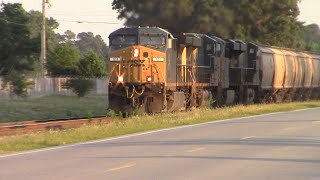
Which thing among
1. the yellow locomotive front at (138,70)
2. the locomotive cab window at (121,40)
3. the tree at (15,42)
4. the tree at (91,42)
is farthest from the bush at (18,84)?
the tree at (91,42)

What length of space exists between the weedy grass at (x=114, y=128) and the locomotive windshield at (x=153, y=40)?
10.7ft

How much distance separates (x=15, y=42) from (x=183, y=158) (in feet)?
171

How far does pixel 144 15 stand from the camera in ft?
157

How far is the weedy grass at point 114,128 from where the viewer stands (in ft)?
56.1

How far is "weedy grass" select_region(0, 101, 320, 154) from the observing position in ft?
56.1

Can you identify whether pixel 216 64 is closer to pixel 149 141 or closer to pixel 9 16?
pixel 149 141

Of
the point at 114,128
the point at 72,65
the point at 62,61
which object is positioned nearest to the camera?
the point at 114,128

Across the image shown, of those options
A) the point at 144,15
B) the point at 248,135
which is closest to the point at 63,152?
the point at 248,135

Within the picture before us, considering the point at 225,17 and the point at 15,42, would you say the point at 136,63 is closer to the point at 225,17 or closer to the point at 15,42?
the point at 225,17

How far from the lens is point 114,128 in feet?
68.5

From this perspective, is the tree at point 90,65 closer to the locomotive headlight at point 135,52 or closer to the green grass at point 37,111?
the green grass at point 37,111

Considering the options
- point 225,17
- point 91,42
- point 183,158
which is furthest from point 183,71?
point 91,42

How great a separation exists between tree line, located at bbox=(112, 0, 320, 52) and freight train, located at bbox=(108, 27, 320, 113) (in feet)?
28.7

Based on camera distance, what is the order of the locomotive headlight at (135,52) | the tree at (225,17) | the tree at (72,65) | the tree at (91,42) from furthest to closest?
the tree at (91,42)
the tree at (72,65)
the tree at (225,17)
the locomotive headlight at (135,52)
